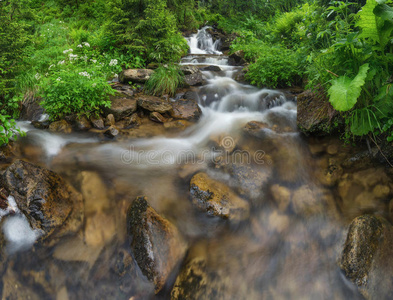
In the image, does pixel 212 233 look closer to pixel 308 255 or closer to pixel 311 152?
pixel 308 255

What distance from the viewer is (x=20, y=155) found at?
3.75m

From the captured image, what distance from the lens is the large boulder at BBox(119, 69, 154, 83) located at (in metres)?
6.00

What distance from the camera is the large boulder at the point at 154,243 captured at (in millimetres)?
2471

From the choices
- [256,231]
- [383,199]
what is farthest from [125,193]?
[383,199]

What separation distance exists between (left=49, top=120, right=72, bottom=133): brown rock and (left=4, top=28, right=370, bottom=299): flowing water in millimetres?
147

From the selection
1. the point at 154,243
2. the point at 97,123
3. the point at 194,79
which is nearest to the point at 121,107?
the point at 97,123

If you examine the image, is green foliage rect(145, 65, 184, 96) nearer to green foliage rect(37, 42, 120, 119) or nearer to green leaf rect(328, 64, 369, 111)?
green foliage rect(37, 42, 120, 119)

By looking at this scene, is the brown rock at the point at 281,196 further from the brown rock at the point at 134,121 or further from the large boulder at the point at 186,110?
the brown rock at the point at 134,121

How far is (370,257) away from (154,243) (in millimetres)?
2344

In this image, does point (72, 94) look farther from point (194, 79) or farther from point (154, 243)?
point (154, 243)

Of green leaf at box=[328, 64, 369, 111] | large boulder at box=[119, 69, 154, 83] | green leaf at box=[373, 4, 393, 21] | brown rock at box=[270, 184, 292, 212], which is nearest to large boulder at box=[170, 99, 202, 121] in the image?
large boulder at box=[119, 69, 154, 83]

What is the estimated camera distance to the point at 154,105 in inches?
207

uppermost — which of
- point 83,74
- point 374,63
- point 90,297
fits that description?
point 374,63

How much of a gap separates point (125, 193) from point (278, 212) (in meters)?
2.16
